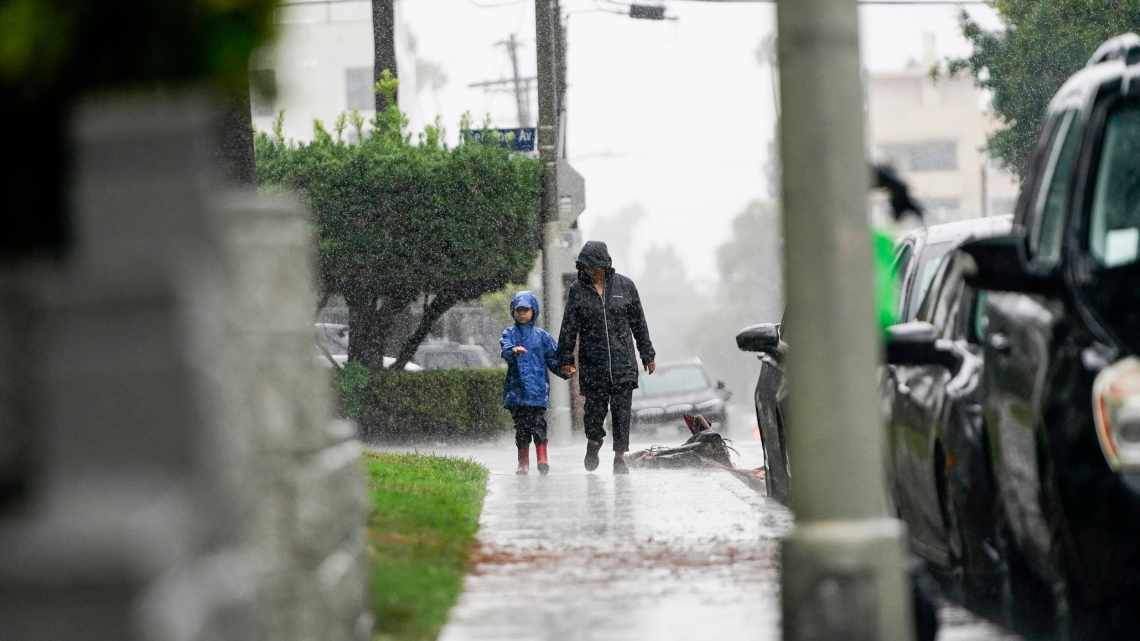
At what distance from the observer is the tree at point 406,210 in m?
26.0

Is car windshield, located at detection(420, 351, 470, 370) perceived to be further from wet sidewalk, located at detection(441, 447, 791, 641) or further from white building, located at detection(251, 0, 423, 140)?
white building, located at detection(251, 0, 423, 140)

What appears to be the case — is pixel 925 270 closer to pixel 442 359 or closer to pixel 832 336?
pixel 832 336

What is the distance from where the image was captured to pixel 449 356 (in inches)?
1471

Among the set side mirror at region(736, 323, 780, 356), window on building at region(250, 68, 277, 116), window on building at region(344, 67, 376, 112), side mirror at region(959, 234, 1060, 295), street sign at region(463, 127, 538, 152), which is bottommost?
side mirror at region(736, 323, 780, 356)

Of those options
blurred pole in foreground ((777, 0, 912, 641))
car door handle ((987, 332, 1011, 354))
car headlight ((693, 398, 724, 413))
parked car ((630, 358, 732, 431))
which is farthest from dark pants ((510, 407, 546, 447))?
car headlight ((693, 398, 724, 413))

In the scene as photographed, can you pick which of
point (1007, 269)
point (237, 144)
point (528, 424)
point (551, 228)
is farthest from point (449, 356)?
point (1007, 269)

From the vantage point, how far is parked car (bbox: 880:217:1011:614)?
7348 mm

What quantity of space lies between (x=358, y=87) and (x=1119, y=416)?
246ft

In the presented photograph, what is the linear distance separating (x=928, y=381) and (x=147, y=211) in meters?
5.30

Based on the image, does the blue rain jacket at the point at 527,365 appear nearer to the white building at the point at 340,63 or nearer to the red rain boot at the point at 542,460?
the red rain boot at the point at 542,460

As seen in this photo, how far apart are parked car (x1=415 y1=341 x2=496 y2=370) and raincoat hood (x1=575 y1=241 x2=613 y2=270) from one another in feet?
69.4

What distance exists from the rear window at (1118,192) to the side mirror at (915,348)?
0.73 meters

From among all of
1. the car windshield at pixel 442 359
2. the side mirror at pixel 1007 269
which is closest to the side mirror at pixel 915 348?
the side mirror at pixel 1007 269

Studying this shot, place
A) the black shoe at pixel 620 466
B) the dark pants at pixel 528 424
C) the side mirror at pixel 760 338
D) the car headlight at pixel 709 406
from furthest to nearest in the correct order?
1. the car headlight at pixel 709 406
2. the dark pants at pixel 528 424
3. the black shoe at pixel 620 466
4. the side mirror at pixel 760 338
